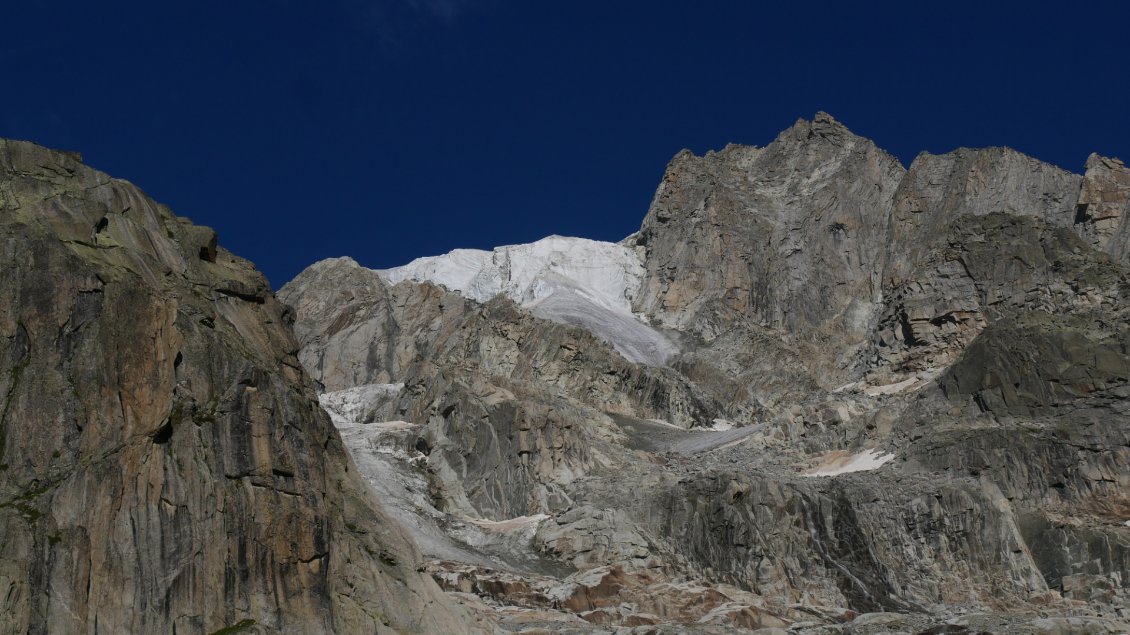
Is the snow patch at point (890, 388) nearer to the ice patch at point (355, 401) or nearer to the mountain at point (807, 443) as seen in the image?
the mountain at point (807, 443)

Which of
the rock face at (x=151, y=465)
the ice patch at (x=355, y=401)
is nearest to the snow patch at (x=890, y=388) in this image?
the ice patch at (x=355, y=401)

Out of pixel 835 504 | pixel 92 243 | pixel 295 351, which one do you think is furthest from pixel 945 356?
pixel 92 243

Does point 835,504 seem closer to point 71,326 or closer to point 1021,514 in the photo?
point 1021,514

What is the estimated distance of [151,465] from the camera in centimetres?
4319

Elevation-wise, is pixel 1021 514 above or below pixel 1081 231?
below

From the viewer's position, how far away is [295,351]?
178 ft

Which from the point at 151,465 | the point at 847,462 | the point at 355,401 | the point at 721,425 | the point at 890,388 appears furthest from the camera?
the point at 721,425

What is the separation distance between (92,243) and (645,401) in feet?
294

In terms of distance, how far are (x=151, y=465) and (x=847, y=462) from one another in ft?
198

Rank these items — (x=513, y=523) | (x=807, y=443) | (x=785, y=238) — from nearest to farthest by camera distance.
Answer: (x=513, y=523), (x=807, y=443), (x=785, y=238)

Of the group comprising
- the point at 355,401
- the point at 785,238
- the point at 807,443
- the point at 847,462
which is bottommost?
the point at 847,462

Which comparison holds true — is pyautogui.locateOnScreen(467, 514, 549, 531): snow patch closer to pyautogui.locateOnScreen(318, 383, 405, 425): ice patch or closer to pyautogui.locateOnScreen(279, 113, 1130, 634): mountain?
pyautogui.locateOnScreen(279, 113, 1130, 634): mountain

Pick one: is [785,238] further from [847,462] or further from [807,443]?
[847,462]

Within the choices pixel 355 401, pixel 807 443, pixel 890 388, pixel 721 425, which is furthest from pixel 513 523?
pixel 721 425
